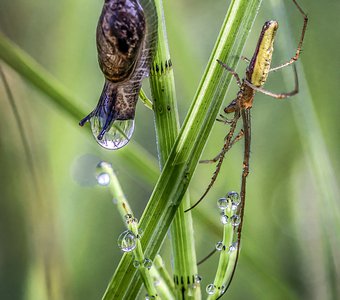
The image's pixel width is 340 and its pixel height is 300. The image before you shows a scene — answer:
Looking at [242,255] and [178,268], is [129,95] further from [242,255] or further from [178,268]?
[242,255]

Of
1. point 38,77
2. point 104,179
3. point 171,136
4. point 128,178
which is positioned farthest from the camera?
point 128,178

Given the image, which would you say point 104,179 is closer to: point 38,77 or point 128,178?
point 38,77

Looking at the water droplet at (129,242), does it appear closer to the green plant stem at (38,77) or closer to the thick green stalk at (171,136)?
the thick green stalk at (171,136)

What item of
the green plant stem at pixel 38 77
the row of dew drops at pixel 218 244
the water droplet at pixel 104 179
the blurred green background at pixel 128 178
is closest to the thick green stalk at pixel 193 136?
the row of dew drops at pixel 218 244

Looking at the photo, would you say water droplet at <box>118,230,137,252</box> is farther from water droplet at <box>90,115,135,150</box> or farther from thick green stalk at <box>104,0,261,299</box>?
water droplet at <box>90,115,135,150</box>

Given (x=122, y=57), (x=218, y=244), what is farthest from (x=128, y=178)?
(x=122, y=57)

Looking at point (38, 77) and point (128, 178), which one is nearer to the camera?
point (38, 77)

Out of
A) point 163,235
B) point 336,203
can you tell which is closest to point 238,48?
point 163,235

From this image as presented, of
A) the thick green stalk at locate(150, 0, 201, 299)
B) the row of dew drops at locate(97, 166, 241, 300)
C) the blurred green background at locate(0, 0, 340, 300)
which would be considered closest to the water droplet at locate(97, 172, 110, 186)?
the row of dew drops at locate(97, 166, 241, 300)
